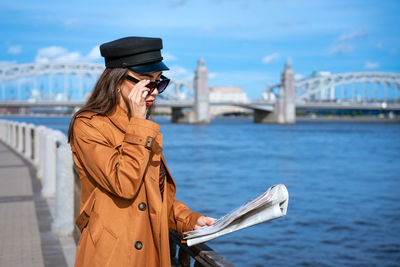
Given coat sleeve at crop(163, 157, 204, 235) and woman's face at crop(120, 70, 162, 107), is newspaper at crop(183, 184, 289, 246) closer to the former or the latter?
coat sleeve at crop(163, 157, 204, 235)

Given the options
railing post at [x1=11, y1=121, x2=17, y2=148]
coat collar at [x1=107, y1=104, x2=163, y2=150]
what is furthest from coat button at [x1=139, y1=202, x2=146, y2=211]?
railing post at [x1=11, y1=121, x2=17, y2=148]

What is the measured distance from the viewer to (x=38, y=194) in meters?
6.98

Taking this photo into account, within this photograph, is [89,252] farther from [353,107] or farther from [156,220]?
[353,107]

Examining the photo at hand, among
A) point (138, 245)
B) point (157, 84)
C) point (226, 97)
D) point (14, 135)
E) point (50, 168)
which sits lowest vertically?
point (50, 168)

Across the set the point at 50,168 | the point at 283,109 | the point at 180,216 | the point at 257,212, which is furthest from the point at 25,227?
the point at 283,109

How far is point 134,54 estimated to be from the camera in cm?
172

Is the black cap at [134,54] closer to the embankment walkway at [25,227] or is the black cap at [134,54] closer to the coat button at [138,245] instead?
the coat button at [138,245]

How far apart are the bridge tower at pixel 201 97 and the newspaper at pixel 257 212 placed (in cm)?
7103

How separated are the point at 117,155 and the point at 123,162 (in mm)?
60

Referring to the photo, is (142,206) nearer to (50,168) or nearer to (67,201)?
(67,201)

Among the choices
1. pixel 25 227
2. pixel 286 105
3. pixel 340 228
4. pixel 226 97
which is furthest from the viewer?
pixel 226 97

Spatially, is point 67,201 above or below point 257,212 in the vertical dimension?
below

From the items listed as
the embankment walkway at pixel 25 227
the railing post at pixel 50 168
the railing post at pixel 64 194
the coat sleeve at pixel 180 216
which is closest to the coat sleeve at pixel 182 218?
the coat sleeve at pixel 180 216

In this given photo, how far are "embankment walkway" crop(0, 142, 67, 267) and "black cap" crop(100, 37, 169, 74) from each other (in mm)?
2584
